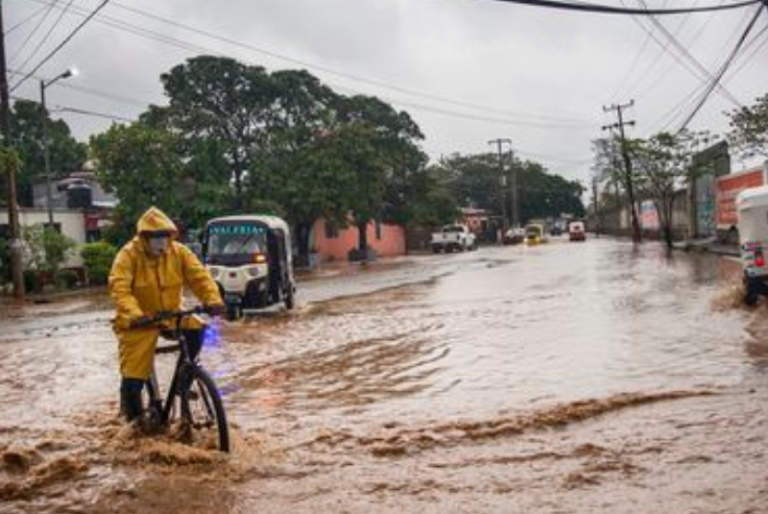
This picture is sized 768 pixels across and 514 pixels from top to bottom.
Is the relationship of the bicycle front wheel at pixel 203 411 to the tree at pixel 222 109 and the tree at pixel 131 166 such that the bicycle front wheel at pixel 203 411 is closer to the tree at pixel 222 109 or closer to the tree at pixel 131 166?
the tree at pixel 131 166

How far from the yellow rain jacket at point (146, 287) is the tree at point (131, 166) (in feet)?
105

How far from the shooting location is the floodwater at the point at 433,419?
20.4ft

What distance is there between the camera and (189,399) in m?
7.33

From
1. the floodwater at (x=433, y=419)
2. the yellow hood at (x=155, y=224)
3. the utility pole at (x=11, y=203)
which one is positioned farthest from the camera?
the utility pole at (x=11, y=203)

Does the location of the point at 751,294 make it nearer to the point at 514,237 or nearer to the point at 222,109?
the point at 222,109

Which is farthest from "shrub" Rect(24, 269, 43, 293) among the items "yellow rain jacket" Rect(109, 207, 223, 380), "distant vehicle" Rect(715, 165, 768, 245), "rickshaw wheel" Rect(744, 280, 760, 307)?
"yellow rain jacket" Rect(109, 207, 223, 380)

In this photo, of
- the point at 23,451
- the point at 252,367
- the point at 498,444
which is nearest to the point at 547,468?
the point at 498,444

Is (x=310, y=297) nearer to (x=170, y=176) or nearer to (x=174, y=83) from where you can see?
(x=170, y=176)

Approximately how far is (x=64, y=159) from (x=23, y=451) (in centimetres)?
5416

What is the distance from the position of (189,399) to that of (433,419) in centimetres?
232

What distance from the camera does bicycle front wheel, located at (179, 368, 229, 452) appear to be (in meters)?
7.05

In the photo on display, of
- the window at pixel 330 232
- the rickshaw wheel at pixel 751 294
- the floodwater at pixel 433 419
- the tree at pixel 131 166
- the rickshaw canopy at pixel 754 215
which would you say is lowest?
the floodwater at pixel 433 419

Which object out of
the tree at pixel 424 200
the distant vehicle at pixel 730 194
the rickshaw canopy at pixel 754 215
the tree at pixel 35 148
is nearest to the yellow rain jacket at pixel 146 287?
the rickshaw canopy at pixel 754 215

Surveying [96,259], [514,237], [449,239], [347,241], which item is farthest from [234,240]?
[514,237]
